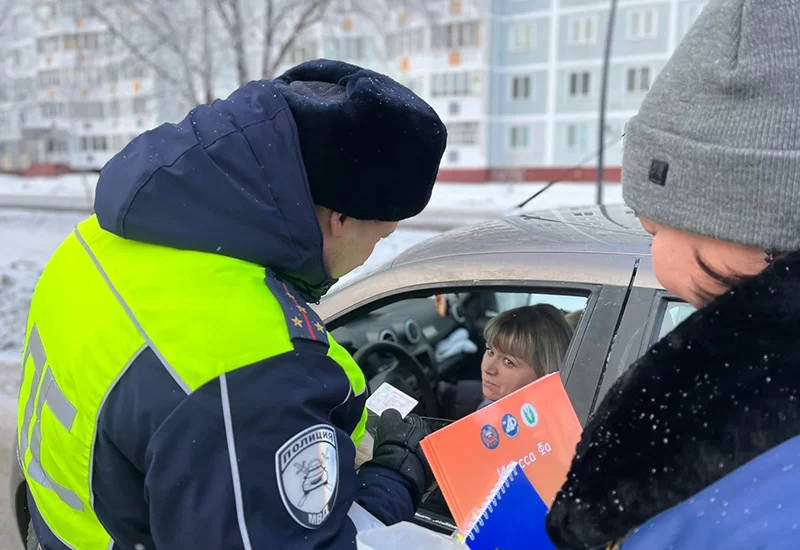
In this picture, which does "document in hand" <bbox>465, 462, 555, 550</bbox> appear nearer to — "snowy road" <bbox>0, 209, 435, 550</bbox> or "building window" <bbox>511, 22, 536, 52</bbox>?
"snowy road" <bbox>0, 209, 435, 550</bbox>

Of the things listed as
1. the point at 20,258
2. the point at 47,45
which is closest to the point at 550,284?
the point at 20,258

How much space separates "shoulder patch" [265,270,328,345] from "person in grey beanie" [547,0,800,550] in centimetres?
49

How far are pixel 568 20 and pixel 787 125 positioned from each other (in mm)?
32302

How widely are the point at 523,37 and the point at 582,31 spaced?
281 centimetres

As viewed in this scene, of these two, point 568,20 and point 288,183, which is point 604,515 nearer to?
point 288,183

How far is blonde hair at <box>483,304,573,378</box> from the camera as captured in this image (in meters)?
2.36

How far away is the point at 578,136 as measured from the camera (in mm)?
30578

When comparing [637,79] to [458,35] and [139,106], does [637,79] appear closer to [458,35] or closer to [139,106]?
[458,35]

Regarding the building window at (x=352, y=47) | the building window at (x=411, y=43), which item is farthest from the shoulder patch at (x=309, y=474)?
the building window at (x=411, y=43)

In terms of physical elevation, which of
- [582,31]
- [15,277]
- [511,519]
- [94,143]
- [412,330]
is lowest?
[94,143]

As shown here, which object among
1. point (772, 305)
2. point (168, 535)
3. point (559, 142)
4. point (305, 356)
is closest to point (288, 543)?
point (168, 535)

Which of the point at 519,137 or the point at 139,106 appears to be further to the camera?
the point at 139,106

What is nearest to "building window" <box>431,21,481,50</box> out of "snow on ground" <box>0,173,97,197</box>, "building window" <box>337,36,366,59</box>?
"building window" <box>337,36,366,59</box>

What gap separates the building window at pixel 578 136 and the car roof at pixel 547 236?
29458mm
